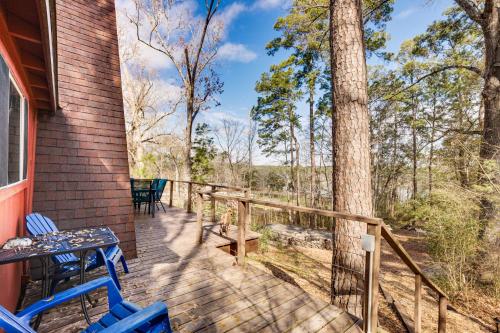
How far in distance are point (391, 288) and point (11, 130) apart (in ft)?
22.4

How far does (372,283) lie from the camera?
6.86 feet

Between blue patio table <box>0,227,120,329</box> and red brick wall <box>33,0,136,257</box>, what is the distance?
1.26m

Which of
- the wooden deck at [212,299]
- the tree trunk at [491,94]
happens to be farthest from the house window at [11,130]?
the tree trunk at [491,94]

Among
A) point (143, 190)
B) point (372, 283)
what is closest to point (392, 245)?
point (372, 283)

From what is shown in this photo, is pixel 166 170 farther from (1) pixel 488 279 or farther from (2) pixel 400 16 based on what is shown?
(1) pixel 488 279

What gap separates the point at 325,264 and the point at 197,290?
4.84 metres

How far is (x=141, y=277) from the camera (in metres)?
2.95

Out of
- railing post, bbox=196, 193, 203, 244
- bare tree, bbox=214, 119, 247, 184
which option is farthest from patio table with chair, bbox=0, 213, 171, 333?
bare tree, bbox=214, 119, 247, 184

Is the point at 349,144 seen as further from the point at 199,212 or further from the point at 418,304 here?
the point at 199,212

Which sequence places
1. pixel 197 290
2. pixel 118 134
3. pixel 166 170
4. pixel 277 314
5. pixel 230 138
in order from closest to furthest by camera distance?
pixel 277 314, pixel 197 290, pixel 118 134, pixel 230 138, pixel 166 170

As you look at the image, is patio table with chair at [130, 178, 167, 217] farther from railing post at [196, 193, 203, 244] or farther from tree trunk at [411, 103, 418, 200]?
tree trunk at [411, 103, 418, 200]

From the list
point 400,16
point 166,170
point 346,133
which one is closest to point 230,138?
point 166,170

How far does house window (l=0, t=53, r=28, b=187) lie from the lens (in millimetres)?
1664

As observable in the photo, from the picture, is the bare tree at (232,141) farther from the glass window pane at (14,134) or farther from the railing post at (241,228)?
the glass window pane at (14,134)
